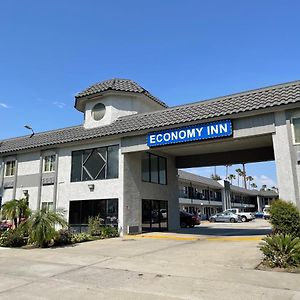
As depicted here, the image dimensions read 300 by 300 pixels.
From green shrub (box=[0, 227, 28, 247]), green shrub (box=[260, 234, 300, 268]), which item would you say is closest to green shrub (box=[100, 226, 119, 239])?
green shrub (box=[0, 227, 28, 247])

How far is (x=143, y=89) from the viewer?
2347 centimetres

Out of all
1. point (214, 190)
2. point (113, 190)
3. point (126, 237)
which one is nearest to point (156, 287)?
point (126, 237)

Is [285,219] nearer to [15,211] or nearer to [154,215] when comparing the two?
[154,215]

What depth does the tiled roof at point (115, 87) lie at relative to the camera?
22391mm

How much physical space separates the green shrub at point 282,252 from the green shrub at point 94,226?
467 inches

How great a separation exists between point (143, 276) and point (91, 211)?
43.9 feet

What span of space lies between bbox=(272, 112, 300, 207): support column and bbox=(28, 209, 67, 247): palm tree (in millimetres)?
10672

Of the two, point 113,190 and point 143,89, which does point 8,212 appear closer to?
point 113,190

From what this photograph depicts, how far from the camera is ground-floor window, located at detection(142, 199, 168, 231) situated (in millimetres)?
21703

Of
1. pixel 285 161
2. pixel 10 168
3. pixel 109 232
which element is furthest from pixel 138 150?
pixel 10 168

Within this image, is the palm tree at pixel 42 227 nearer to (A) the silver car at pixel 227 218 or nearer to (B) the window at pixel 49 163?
(B) the window at pixel 49 163

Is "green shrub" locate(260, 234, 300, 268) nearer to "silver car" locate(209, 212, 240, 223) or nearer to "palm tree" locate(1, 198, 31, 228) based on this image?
"palm tree" locate(1, 198, 31, 228)

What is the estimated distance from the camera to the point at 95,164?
21.7 meters

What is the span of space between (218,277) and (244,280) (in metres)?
0.68
